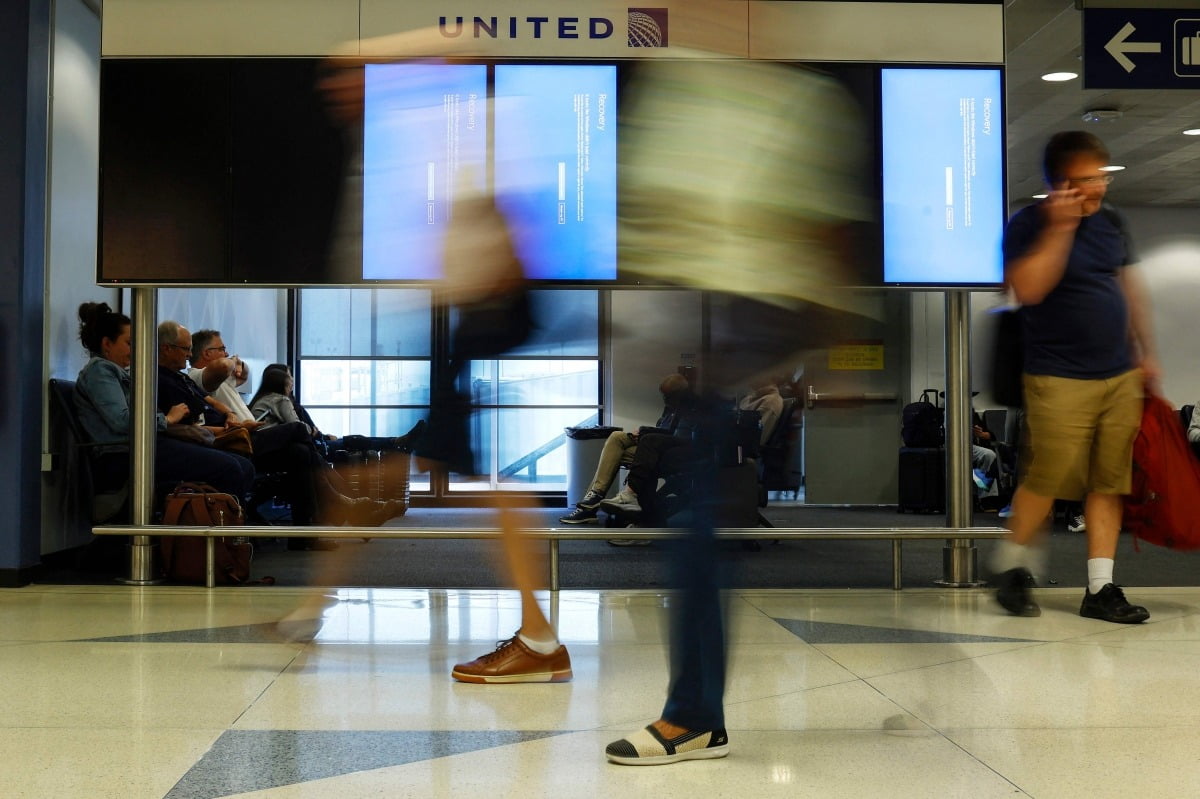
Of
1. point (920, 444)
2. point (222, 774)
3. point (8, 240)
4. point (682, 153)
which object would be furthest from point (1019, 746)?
point (920, 444)

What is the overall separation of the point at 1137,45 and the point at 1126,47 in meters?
0.05

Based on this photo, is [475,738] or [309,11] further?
[309,11]

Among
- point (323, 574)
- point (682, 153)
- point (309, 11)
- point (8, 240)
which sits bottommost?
point (323, 574)

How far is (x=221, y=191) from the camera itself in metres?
4.60

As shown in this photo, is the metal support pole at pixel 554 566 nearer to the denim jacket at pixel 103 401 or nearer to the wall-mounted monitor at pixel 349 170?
the wall-mounted monitor at pixel 349 170

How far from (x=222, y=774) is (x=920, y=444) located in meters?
9.48

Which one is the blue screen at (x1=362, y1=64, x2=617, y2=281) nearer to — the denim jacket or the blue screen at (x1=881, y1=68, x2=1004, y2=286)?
the blue screen at (x1=881, y1=68, x2=1004, y2=286)

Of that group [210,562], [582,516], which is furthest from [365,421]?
[210,562]

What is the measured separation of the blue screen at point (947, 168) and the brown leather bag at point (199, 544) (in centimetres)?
321

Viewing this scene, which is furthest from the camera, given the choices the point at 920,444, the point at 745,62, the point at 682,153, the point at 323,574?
the point at 920,444

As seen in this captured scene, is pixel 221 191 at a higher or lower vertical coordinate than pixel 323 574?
higher

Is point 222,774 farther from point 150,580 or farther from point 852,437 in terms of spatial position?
point 852,437

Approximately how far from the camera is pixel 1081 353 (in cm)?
366

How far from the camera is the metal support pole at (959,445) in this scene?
4.77 meters
